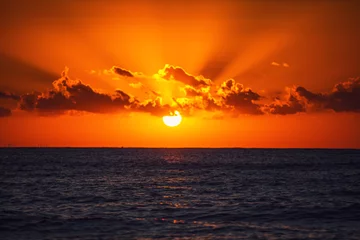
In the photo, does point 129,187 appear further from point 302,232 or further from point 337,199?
point 302,232

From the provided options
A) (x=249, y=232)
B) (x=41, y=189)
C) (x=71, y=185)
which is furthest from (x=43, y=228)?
(x=71, y=185)

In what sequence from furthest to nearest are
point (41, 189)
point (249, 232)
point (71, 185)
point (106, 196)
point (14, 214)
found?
point (71, 185) < point (41, 189) < point (106, 196) < point (14, 214) < point (249, 232)

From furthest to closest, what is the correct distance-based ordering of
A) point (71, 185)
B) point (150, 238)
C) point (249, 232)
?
point (71, 185) < point (249, 232) < point (150, 238)

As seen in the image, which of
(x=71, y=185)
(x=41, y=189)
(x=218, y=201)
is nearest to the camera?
(x=218, y=201)

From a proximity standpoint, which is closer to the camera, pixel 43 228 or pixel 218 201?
pixel 43 228

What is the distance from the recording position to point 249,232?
3275 centimetres

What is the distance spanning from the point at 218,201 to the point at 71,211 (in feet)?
50.3

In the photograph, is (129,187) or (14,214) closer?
(14,214)

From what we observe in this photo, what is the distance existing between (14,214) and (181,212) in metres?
14.6

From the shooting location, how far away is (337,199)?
166ft

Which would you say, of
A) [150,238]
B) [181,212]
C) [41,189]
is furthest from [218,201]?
[41,189]

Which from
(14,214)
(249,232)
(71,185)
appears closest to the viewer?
(249,232)

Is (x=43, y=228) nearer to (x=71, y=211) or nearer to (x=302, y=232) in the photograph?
(x=71, y=211)

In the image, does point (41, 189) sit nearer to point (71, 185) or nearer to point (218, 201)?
point (71, 185)
